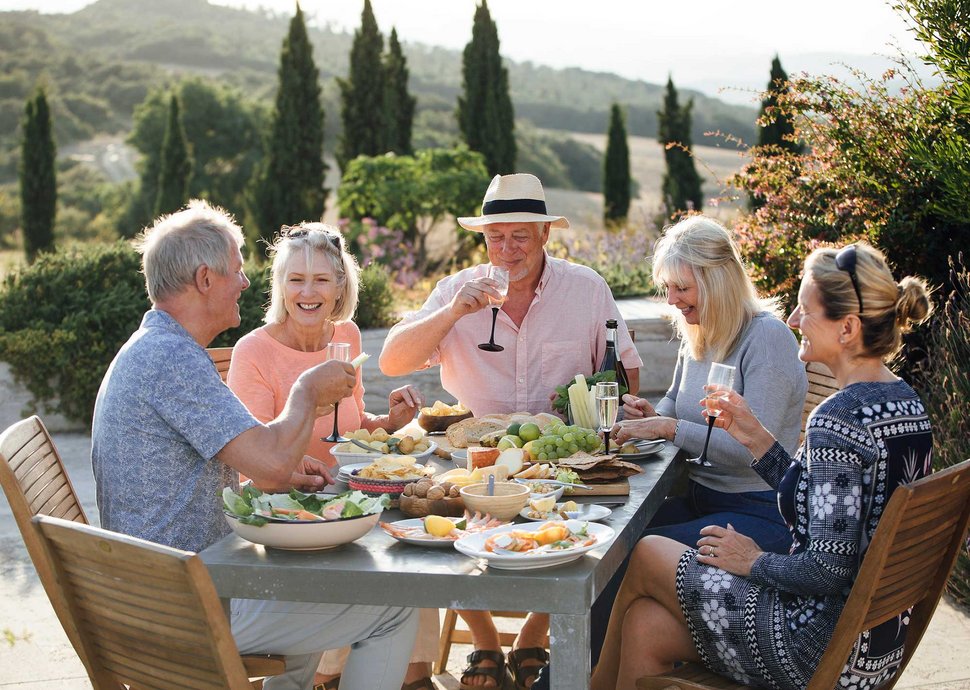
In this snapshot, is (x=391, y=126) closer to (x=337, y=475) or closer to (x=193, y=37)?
(x=337, y=475)

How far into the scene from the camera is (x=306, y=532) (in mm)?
2309

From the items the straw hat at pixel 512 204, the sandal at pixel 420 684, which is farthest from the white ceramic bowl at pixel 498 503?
the straw hat at pixel 512 204

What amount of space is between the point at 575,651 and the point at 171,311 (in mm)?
1369

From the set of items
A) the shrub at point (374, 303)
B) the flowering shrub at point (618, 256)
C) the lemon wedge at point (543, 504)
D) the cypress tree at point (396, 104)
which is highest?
the cypress tree at point (396, 104)

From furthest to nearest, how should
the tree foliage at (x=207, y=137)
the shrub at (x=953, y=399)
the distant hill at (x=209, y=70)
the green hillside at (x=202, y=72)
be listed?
the distant hill at (x=209, y=70) → the green hillside at (x=202, y=72) → the tree foliage at (x=207, y=137) → the shrub at (x=953, y=399)

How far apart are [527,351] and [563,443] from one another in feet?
3.77

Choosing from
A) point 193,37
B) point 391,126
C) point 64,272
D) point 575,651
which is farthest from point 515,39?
point 575,651

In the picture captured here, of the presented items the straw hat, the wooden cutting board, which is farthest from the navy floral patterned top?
the straw hat

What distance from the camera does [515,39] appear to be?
98.5 meters

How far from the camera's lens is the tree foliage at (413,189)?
12.6 m

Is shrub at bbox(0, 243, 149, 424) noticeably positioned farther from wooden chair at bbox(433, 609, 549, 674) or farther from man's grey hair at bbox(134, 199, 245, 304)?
man's grey hair at bbox(134, 199, 245, 304)

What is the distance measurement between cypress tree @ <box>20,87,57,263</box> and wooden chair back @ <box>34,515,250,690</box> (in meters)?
16.5

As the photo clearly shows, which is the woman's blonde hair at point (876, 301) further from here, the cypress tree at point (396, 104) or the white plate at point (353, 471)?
the cypress tree at point (396, 104)

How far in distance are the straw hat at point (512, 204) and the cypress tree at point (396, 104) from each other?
12.3 m
